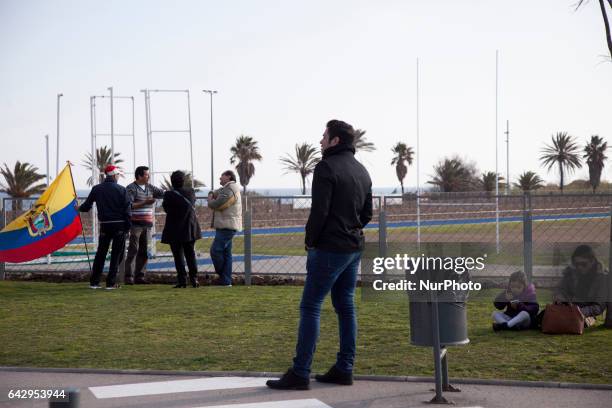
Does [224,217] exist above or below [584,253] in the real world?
above

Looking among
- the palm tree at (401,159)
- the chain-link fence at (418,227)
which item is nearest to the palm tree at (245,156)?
the palm tree at (401,159)

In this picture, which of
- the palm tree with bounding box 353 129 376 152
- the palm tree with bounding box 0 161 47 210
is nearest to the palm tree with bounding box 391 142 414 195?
the palm tree with bounding box 353 129 376 152

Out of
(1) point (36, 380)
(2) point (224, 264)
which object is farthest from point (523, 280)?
(2) point (224, 264)

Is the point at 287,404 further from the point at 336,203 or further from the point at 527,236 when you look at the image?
the point at 527,236

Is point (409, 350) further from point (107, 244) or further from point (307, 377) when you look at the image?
point (107, 244)

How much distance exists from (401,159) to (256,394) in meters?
91.7

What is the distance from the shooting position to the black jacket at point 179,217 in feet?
46.4

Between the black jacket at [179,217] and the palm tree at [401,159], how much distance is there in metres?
82.5

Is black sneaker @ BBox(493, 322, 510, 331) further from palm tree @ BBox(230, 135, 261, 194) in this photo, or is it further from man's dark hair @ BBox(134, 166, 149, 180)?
palm tree @ BBox(230, 135, 261, 194)

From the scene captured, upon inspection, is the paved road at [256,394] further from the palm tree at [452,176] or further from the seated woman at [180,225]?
the palm tree at [452,176]

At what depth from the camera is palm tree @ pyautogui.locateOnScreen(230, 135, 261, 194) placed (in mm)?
97125

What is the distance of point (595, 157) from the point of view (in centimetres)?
9206

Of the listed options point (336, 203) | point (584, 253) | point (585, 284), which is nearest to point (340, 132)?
point (336, 203)

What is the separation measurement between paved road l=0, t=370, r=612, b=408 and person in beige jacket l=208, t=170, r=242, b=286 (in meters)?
7.22
